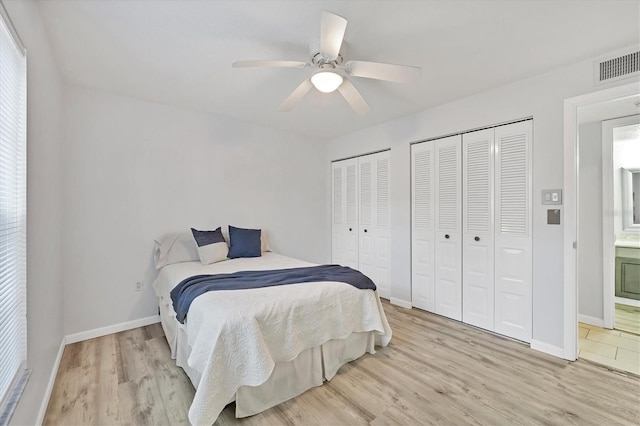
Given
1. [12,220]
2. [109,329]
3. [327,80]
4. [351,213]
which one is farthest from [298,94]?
[109,329]

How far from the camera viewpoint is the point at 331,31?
1.61 metres

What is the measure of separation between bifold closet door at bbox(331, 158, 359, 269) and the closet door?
137 cm

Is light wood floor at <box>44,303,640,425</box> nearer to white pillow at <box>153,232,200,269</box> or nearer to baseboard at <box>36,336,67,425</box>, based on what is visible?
baseboard at <box>36,336,67,425</box>

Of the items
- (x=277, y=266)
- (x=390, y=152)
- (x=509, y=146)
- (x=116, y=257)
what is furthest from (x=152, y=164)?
(x=509, y=146)

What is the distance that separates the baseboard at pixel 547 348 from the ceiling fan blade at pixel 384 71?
255 centimetres

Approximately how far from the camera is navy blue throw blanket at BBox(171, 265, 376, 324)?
215 centimetres

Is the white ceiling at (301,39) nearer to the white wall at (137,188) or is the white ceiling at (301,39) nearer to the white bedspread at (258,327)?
the white wall at (137,188)

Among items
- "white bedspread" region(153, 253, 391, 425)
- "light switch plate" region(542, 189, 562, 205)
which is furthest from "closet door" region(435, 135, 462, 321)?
"white bedspread" region(153, 253, 391, 425)

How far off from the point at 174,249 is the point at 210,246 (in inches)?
15.9

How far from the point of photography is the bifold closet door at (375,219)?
159 inches

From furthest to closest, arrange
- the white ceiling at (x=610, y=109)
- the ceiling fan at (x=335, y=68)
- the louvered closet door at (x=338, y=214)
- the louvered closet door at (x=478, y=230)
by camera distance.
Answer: the louvered closet door at (x=338, y=214) → the louvered closet door at (x=478, y=230) → the white ceiling at (x=610, y=109) → the ceiling fan at (x=335, y=68)

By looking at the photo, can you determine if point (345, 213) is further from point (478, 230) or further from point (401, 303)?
point (478, 230)

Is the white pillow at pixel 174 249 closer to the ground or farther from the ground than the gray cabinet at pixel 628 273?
farther from the ground

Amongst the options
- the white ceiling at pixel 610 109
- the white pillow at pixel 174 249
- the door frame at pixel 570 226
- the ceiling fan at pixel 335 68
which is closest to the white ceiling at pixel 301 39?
the ceiling fan at pixel 335 68
